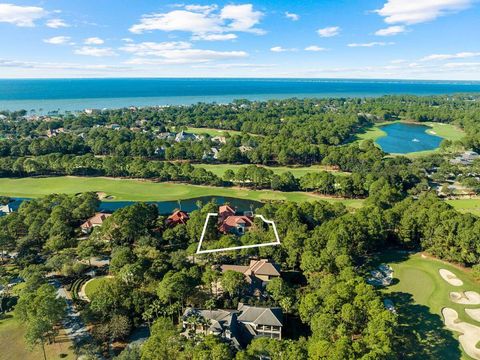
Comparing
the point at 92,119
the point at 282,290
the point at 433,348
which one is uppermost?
the point at 92,119

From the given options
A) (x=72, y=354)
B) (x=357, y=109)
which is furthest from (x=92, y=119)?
(x=72, y=354)

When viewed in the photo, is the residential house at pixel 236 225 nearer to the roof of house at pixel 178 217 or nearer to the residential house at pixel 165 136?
the roof of house at pixel 178 217

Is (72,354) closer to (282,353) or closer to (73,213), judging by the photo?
(282,353)

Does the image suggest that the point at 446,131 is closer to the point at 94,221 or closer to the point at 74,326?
the point at 94,221

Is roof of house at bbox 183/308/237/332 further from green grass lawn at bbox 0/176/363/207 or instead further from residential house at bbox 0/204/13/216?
residential house at bbox 0/204/13/216

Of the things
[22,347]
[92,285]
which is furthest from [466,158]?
[22,347]

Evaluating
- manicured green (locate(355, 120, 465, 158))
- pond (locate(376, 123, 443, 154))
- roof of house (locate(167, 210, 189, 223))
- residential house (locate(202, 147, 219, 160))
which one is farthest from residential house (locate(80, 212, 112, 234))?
manicured green (locate(355, 120, 465, 158))

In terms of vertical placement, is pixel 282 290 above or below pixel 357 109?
below
